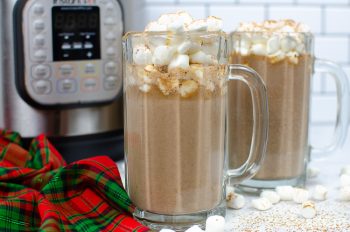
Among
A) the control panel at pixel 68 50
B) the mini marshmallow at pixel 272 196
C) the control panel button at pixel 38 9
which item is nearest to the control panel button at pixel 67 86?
the control panel at pixel 68 50

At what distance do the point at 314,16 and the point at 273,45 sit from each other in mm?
512

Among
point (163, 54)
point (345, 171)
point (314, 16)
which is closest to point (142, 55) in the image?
point (163, 54)

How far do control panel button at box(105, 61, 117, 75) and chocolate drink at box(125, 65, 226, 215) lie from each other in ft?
0.80

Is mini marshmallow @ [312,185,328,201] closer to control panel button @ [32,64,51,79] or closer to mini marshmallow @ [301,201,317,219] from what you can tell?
mini marshmallow @ [301,201,317,219]

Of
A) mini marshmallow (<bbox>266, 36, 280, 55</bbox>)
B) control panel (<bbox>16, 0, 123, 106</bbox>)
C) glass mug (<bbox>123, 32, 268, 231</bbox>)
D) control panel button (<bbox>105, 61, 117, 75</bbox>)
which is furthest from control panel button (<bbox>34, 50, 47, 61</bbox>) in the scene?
mini marshmallow (<bbox>266, 36, 280, 55</bbox>)

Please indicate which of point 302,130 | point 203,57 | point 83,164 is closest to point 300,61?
point 302,130

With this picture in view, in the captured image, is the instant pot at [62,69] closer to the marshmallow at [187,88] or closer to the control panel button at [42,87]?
the control panel button at [42,87]

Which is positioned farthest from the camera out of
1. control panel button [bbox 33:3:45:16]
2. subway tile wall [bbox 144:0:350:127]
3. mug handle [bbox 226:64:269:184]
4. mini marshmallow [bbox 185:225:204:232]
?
subway tile wall [bbox 144:0:350:127]

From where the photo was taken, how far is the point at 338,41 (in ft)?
4.09

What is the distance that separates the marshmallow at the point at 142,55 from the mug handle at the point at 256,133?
138 mm

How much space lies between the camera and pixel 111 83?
92 centimetres

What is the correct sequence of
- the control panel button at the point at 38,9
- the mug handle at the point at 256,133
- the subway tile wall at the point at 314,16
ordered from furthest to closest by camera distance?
1. the subway tile wall at the point at 314,16
2. the control panel button at the point at 38,9
3. the mug handle at the point at 256,133

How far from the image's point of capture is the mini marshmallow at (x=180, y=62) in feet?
1.98

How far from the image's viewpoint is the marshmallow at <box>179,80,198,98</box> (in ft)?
2.02
